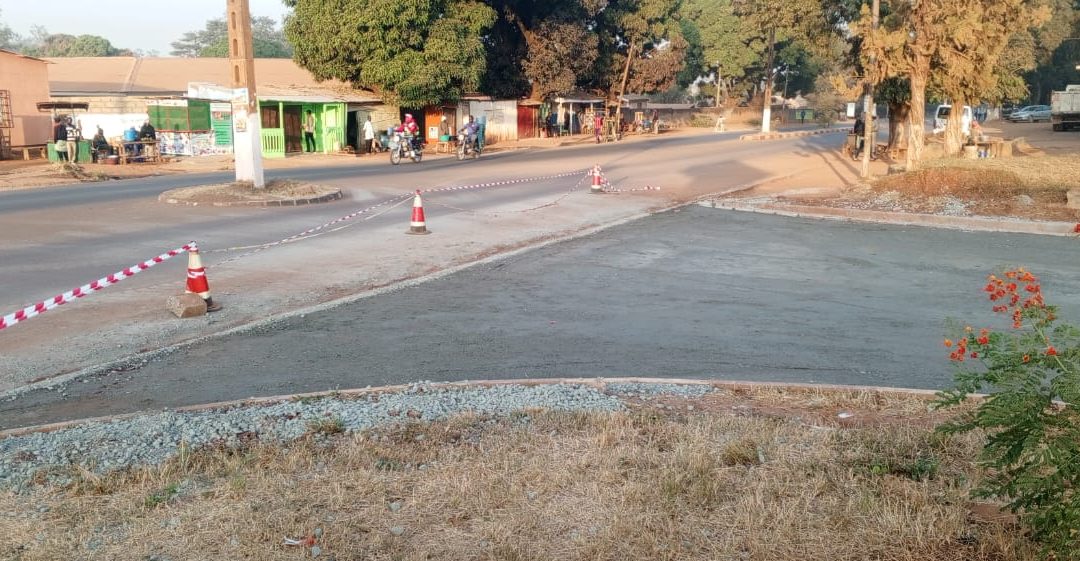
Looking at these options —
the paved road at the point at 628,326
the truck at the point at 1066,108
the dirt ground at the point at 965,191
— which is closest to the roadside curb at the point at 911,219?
the dirt ground at the point at 965,191

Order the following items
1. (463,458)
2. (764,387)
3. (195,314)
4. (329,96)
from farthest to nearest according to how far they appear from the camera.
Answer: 1. (329,96)
2. (195,314)
3. (764,387)
4. (463,458)

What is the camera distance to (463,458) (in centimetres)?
504

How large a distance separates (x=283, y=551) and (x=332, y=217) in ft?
45.6

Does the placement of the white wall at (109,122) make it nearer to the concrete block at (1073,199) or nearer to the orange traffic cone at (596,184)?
the orange traffic cone at (596,184)

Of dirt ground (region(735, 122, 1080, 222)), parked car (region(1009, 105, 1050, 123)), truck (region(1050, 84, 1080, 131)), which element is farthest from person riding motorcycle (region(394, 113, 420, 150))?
parked car (region(1009, 105, 1050, 123))

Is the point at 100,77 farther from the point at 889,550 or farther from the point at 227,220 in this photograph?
the point at 889,550

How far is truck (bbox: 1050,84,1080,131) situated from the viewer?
52.7m

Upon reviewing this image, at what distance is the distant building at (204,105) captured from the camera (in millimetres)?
33531

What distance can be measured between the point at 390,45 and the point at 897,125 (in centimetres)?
2141

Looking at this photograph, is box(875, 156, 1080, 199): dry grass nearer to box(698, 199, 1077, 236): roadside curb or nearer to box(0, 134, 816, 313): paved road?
box(698, 199, 1077, 236): roadside curb

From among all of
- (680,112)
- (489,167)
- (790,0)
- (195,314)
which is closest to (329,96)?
(489,167)

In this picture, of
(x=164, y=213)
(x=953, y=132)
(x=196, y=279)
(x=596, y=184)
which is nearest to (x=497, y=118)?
(x=953, y=132)

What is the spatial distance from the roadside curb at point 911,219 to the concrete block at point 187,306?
1269 centimetres

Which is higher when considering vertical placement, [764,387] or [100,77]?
[100,77]
